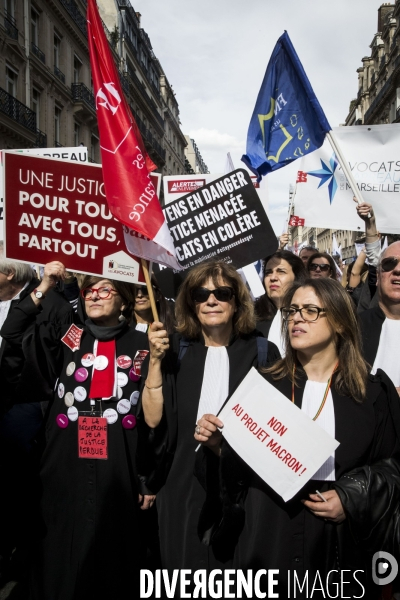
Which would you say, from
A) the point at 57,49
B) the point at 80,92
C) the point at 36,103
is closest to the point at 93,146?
the point at 80,92

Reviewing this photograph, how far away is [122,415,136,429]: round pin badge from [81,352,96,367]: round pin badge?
13.4 inches

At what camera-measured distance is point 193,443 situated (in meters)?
2.25

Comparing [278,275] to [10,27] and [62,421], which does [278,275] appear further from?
[10,27]

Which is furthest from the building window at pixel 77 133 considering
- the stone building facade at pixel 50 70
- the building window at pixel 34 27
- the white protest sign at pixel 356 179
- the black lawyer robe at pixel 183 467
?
the black lawyer robe at pixel 183 467

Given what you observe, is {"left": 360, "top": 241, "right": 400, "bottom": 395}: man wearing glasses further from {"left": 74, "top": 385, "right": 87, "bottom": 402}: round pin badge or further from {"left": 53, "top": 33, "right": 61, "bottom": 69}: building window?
{"left": 53, "top": 33, "right": 61, "bottom": 69}: building window

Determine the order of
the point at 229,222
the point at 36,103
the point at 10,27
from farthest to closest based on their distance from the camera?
the point at 36,103 < the point at 10,27 < the point at 229,222

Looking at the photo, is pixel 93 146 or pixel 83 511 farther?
pixel 93 146

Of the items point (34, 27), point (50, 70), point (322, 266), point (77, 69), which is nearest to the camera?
point (322, 266)

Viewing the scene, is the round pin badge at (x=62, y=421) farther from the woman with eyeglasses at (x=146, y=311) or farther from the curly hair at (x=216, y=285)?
the woman with eyeglasses at (x=146, y=311)

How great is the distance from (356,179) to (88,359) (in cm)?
327

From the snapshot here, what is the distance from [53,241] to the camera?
274 cm

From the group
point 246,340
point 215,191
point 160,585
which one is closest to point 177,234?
point 215,191

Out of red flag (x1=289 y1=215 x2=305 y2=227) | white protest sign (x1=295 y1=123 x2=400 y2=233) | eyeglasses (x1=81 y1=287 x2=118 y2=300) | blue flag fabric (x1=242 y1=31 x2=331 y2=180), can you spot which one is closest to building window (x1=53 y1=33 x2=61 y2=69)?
red flag (x1=289 y1=215 x2=305 y2=227)

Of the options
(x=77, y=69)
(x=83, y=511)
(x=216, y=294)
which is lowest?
(x=83, y=511)
